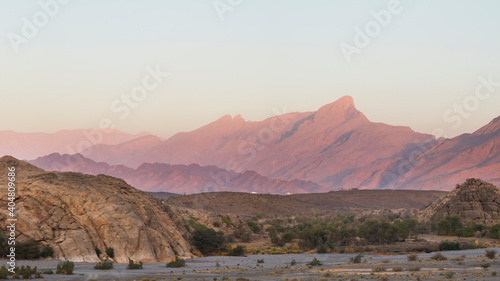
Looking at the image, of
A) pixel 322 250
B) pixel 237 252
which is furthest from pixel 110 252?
pixel 322 250

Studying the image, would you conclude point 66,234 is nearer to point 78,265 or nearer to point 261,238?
point 78,265

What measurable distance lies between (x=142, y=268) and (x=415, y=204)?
372 feet

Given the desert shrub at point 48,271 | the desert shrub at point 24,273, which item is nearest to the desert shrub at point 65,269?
the desert shrub at point 48,271

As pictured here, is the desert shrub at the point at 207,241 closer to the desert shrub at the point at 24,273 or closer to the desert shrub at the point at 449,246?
the desert shrub at the point at 449,246

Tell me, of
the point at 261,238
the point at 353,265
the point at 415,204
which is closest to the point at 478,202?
the point at 261,238

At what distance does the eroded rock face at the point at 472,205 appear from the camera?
198 ft

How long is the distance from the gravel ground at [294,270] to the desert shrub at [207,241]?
475cm

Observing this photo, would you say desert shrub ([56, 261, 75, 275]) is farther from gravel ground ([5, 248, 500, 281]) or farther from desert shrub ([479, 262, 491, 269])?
desert shrub ([479, 262, 491, 269])

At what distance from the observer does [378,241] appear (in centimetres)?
5066

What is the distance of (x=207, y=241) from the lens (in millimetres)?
44094

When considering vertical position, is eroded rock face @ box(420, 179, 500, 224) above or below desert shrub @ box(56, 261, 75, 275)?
above

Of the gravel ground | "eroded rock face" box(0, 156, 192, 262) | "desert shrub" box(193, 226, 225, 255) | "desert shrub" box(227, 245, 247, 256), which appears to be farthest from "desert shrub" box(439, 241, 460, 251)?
"eroded rock face" box(0, 156, 192, 262)

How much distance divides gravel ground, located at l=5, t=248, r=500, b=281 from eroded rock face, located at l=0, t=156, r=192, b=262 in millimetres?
1733

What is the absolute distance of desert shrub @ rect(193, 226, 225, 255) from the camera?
143ft
